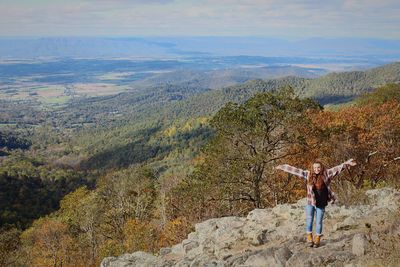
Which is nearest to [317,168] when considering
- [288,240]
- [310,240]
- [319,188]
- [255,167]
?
[319,188]

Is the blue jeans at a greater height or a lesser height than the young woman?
lesser

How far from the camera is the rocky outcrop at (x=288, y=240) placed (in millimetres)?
9305

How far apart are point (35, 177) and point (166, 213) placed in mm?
69890

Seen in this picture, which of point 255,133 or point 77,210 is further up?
point 255,133

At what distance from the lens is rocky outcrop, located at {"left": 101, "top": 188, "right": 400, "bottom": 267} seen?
366 inches

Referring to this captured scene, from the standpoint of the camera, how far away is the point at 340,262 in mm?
8938

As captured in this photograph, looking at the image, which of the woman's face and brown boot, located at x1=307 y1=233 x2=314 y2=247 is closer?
the woman's face

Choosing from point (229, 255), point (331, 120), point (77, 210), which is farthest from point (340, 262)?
point (77, 210)

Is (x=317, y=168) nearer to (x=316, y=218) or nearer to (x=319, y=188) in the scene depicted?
(x=319, y=188)

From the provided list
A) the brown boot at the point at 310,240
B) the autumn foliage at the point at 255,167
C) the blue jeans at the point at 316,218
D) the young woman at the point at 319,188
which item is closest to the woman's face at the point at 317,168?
the young woman at the point at 319,188

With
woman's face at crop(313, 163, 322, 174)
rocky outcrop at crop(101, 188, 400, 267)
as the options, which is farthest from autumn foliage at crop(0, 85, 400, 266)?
woman's face at crop(313, 163, 322, 174)

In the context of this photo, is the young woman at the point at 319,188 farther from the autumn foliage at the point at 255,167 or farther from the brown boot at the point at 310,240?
the autumn foliage at the point at 255,167

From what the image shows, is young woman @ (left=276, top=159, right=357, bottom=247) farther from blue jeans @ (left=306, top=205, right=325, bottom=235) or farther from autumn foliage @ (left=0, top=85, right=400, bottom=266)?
autumn foliage @ (left=0, top=85, right=400, bottom=266)

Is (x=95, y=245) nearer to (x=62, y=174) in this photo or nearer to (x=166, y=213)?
(x=166, y=213)
